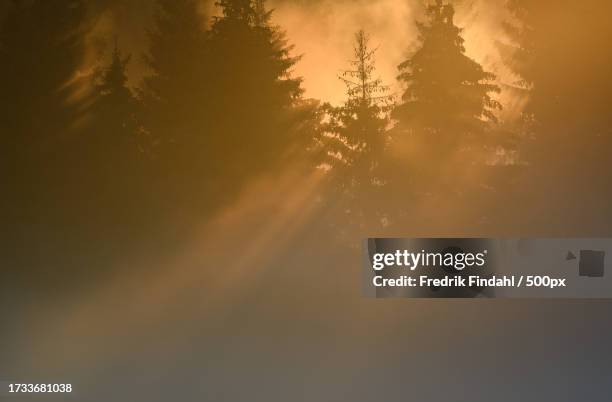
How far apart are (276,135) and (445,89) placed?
939mm

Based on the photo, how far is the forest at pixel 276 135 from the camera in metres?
2.89

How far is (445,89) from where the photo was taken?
2906mm

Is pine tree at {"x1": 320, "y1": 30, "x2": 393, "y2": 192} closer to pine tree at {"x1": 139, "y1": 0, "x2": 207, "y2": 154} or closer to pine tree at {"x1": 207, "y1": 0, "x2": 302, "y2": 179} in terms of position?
pine tree at {"x1": 207, "y1": 0, "x2": 302, "y2": 179}

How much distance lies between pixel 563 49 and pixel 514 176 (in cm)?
73

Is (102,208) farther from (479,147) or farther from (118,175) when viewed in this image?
(479,147)

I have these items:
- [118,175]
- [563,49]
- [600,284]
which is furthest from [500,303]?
[118,175]

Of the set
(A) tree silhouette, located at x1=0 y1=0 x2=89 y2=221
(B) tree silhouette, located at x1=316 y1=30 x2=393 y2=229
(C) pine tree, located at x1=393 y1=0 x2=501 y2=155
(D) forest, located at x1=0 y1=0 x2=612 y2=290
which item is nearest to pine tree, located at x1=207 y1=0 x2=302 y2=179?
(D) forest, located at x1=0 y1=0 x2=612 y2=290

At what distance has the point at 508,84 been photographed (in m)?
2.90

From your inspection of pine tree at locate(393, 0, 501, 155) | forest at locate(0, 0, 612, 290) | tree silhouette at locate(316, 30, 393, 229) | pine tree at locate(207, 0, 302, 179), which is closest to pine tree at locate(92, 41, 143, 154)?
forest at locate(0, 0, 612, 290)

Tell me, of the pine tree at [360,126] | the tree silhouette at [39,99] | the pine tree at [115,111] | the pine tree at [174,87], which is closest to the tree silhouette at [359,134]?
the pine tree at [360,126]

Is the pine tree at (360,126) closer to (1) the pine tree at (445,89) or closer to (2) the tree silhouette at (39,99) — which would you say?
(1) the pine tree at (445,89)

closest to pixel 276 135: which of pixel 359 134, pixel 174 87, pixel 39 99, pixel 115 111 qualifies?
pixel 359 134

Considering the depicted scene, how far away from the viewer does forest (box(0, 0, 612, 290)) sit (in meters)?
2.89

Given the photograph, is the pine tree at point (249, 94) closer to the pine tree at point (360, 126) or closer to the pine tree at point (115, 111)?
the pine tree at point (360, 126)
